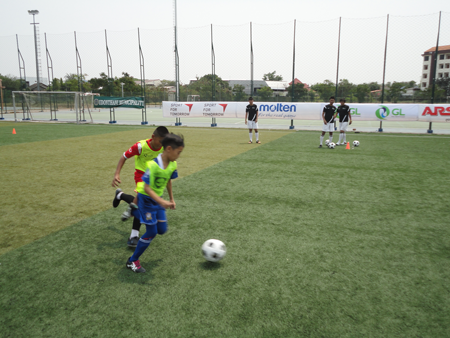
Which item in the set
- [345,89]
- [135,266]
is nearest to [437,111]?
[345,89]

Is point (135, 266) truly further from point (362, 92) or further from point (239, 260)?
point (362, 92)

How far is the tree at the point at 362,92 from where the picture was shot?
2540cm

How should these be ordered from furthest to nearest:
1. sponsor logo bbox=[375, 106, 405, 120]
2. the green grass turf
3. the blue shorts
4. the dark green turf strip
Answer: sponsor logo bbox=[375, 106, 405, 120] < the dark green turf strip < the green grass turf < the blue shorts

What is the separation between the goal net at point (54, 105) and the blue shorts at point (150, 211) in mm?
27437

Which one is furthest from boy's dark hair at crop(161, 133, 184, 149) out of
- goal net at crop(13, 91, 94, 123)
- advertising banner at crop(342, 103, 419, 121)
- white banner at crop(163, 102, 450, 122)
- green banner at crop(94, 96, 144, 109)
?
goal net at crop(13, 91, 94, 123)

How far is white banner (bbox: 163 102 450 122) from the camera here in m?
20.3

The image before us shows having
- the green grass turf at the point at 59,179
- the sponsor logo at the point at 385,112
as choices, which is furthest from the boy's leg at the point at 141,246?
the sponsor logo at the point at 385,112

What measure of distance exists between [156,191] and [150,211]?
24 centimetres

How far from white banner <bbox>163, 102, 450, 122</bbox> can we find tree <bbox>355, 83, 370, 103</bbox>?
14.9 feet

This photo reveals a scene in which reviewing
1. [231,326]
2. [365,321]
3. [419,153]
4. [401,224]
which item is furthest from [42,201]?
[419,153]

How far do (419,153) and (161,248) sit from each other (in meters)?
12.3

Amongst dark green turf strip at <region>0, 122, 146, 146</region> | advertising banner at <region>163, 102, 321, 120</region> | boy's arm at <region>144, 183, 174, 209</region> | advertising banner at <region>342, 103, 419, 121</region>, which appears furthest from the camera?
advertising banner at <region>163, 102, 321, 120</region>

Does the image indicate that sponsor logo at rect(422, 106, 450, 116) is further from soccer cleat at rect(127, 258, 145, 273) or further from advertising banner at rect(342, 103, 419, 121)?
soccer cleat at rect(127, 258, 145, 273)

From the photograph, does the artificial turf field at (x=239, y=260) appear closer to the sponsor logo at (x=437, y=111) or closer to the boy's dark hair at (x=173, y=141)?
the boy's dark hair at (x=173, y=141)
